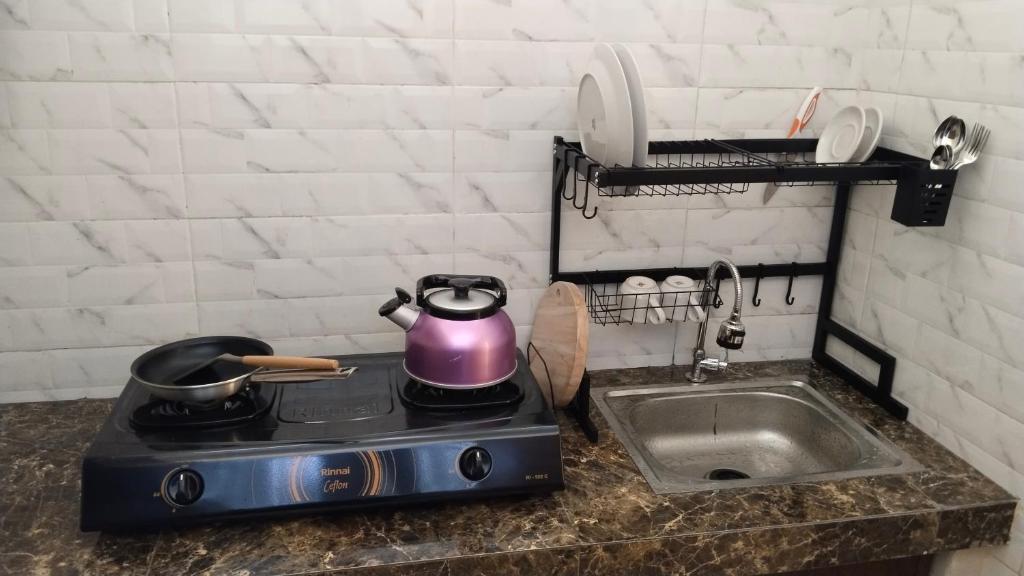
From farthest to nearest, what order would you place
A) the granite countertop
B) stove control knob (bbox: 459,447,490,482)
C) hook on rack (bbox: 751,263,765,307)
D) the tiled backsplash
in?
hook on rack (bbox: 751,263,765,307), the tiled backsplash, stove control knob (bbox: 459,447,490,482), the granite countertop

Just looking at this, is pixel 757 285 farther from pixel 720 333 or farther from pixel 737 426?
pixel 737 426

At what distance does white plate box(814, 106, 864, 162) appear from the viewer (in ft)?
5.82

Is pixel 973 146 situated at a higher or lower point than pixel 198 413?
higher

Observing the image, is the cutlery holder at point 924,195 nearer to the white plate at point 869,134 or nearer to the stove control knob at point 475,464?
the white plate at point 869,134

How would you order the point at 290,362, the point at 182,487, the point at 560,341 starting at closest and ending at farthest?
the point at 182,487 → the point at 290,362 → the point at 560,341

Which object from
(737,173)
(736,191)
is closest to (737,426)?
(736,191)

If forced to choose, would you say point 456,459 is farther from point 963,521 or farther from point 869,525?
point 963,521

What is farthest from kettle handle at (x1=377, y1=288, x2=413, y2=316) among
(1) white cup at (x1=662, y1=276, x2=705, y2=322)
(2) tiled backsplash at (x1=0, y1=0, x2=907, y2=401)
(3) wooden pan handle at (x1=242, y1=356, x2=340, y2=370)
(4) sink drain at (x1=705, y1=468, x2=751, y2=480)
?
(4) sink drain at (x1=705, y1=468, x2=751, y2=480)

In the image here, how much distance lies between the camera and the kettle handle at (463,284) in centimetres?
156

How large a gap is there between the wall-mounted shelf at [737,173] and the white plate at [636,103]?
0.11 ft

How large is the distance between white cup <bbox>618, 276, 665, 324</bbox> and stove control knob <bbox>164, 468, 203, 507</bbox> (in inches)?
38.9

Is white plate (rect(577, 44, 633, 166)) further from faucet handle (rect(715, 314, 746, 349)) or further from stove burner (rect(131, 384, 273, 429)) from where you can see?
stove burner (rect(131, 384, 273, 429))

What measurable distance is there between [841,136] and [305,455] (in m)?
1.34

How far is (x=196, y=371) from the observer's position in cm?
150
